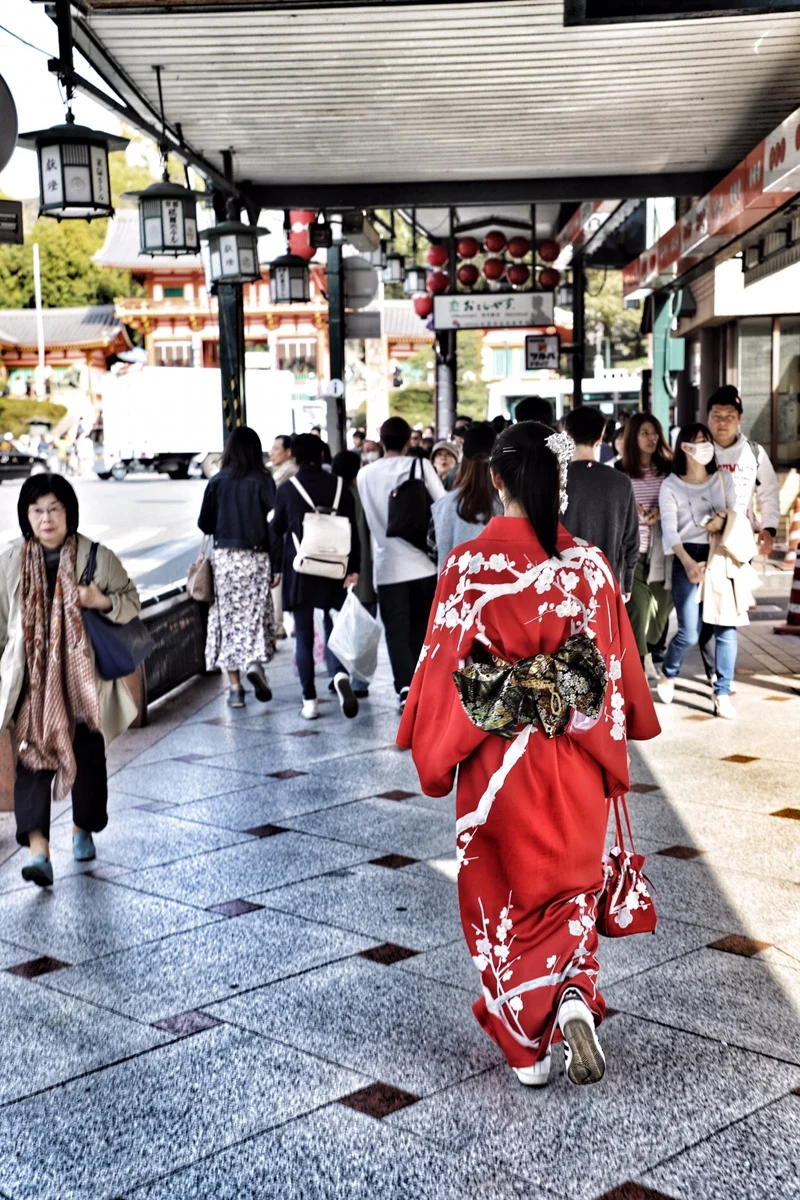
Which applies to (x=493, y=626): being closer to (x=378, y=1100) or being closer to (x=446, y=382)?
(x=378, y=1100)

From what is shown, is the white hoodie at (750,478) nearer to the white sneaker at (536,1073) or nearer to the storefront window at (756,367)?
the white sneaker at (536,1073)

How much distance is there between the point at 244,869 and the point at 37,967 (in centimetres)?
106

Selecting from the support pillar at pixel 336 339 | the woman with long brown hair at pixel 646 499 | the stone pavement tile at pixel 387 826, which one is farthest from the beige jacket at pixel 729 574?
the support pillar at pixel 336 339

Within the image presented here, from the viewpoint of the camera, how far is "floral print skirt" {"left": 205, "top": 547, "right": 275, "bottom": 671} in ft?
26.5

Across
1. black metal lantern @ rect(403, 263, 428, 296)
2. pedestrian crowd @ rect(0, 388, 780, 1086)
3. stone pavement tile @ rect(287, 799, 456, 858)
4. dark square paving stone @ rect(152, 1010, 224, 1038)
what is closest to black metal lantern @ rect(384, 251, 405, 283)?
black metal lantern @ rect(403, 263, 428, 296)

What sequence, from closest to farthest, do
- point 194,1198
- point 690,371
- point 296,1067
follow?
point 194,1198 → point 296,1067 → point 690,371

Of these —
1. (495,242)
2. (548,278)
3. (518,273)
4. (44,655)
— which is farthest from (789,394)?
(44,655)

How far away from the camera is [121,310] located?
5397 centimetres

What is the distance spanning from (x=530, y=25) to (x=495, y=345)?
120 ft

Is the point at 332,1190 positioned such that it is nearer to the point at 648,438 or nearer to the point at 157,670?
the point at 648,438

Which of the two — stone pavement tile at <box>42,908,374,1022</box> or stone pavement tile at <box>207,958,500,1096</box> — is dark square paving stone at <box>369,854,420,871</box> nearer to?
stone pavement tile at <box>42,908,374,1022</box>

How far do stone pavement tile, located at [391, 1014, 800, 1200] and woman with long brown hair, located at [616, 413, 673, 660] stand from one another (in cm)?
425

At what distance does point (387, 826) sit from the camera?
5.48 metres

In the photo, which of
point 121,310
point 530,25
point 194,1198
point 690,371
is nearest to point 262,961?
point 194,1198
